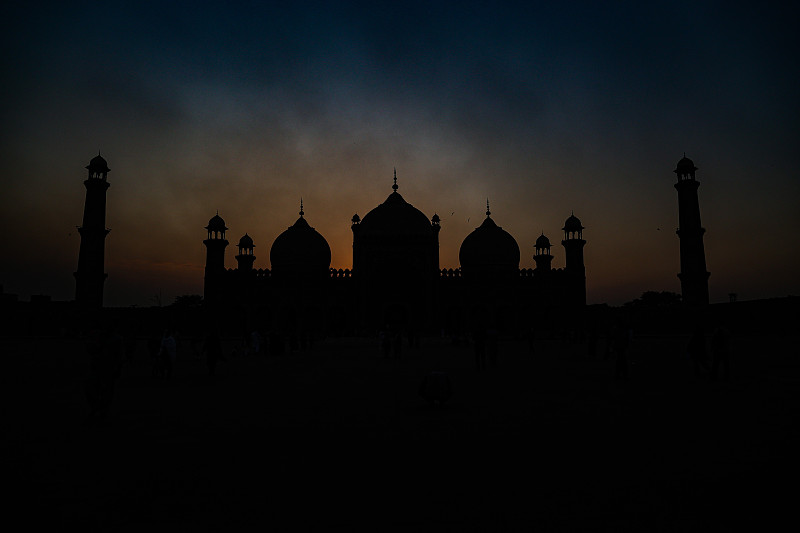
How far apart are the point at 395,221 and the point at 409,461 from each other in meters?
43.9

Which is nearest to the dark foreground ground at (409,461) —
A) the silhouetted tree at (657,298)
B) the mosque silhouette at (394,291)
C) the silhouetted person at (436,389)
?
the silhouetted person at (436,389)

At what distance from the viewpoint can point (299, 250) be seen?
52781mm

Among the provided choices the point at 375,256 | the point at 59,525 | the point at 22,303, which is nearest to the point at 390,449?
the point at 59,525

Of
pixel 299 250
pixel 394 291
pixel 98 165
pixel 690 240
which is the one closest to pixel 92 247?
pixel 98 165

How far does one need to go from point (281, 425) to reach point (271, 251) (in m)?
48.5

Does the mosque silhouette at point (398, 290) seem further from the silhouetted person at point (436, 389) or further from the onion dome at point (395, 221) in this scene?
the silhouetted person at point (436, 389)

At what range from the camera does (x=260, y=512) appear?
3.65m

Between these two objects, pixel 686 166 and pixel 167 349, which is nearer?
pixel 167 349

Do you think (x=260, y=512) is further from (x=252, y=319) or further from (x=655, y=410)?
(x=252, y=319)

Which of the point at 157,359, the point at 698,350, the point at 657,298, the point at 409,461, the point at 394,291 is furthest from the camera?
the point at 657,298

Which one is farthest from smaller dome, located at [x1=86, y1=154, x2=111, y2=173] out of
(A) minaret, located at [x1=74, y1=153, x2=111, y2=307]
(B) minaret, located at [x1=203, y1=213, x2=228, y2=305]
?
(B) minaret, located at [x1=203, y1=213, x2=228, y2=305]

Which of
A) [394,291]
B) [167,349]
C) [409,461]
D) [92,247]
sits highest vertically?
A: [92,247]

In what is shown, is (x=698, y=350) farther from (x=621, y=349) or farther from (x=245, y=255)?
(x=245, y=255)

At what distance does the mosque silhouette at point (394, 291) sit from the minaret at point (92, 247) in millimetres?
7908
